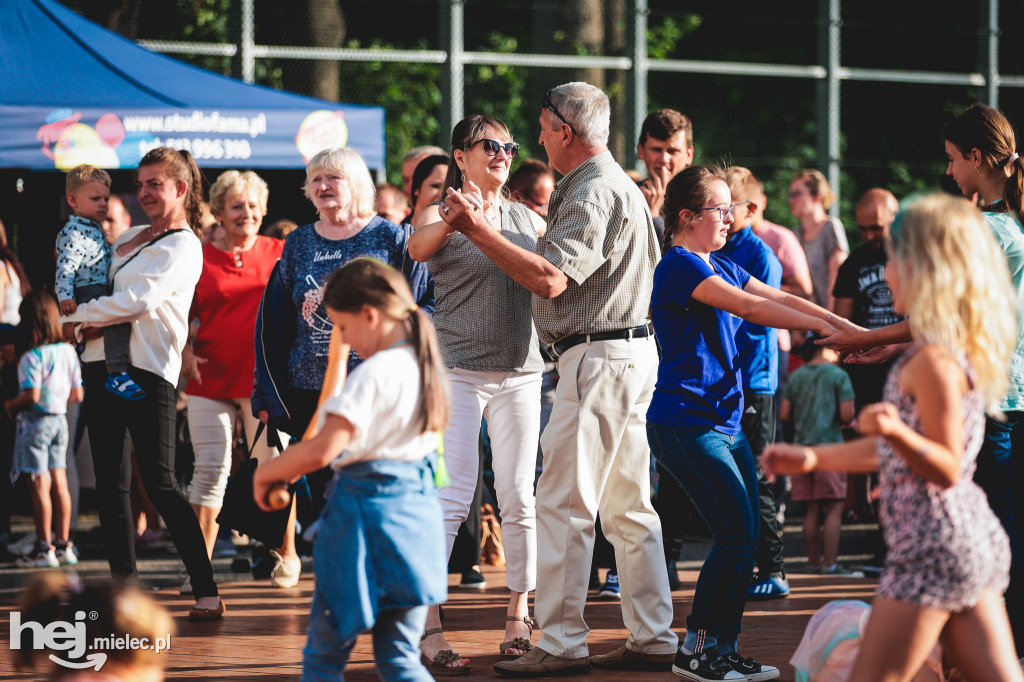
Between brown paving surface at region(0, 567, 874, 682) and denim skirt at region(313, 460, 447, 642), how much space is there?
1439mm

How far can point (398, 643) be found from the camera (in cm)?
322

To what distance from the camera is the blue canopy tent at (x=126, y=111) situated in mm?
8133

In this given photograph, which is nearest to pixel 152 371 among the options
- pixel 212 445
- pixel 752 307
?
pixel 212 445

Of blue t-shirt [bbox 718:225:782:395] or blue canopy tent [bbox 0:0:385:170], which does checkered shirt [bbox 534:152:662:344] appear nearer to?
blue t-shirt [bbox 718:225:782:395]

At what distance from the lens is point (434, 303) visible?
5156 mm

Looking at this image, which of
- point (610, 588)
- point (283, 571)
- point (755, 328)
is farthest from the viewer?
point (283, 571)

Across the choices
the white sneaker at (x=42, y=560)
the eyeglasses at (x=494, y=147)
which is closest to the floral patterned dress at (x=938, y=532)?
the eyeglasses at (x=494, y=147)

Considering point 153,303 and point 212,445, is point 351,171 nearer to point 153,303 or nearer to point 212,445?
point 153,303

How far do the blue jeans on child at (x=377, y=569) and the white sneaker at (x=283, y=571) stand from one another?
3.43 meters

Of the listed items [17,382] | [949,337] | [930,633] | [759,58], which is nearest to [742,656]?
[930,633]

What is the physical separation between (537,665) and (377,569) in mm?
1567

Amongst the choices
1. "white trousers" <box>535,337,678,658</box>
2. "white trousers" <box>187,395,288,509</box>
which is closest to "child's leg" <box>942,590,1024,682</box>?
"white trousers" <box>535,337,678,658</box>

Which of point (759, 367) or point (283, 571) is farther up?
point (759, 367)

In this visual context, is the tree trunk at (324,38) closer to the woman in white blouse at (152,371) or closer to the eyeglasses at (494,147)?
the woman in white blouse at (152,371)
